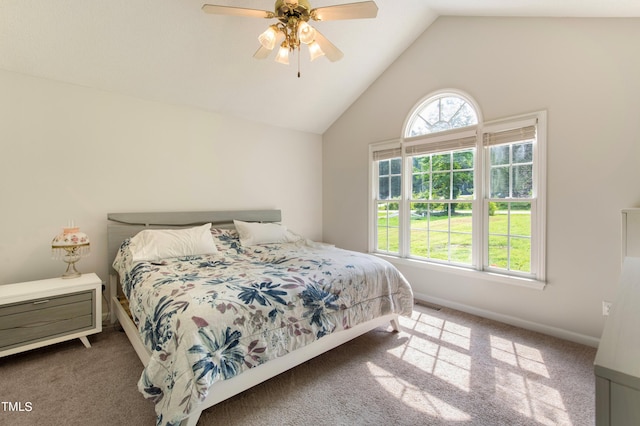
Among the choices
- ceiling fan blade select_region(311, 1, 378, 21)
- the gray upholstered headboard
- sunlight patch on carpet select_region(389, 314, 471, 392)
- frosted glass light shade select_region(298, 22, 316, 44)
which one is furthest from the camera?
the gray upholstered headboard

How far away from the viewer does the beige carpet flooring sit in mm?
1651

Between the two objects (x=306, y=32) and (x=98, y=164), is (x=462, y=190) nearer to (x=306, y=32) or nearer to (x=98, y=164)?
(x=306, y=32)

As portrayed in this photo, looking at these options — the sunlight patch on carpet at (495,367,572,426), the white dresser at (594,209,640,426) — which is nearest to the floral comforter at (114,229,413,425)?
the sunlight patch on carpet at (495,367,572,426)

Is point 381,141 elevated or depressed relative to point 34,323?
elevated

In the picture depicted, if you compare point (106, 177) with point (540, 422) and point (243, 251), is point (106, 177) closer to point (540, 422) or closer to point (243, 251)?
point (243, 251)

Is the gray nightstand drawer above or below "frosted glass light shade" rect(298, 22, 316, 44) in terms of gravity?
below

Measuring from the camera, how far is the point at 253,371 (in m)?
1.71

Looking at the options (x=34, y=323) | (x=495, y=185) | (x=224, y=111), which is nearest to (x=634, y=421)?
(x=495, y=185)

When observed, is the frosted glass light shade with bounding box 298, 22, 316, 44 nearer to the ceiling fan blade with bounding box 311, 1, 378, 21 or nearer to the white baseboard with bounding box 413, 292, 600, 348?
the ceiling fan blade with bounding box 311, 1, 378, 21

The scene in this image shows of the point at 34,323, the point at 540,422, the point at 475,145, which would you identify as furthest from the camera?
the point at 475,145

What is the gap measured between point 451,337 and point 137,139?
373 cm

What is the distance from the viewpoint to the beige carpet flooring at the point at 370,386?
1.65m

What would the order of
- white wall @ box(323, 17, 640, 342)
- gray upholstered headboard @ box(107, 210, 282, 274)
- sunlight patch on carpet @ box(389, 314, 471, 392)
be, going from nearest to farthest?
sunlight patch on carpet @ box(389, 314, 471, 392) → white wall @ box(323, 17, 640, 342) → gray upholstered headboard @ box(107, 210, 282, 274)

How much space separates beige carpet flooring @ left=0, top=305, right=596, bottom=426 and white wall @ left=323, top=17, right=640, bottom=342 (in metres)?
0.43
